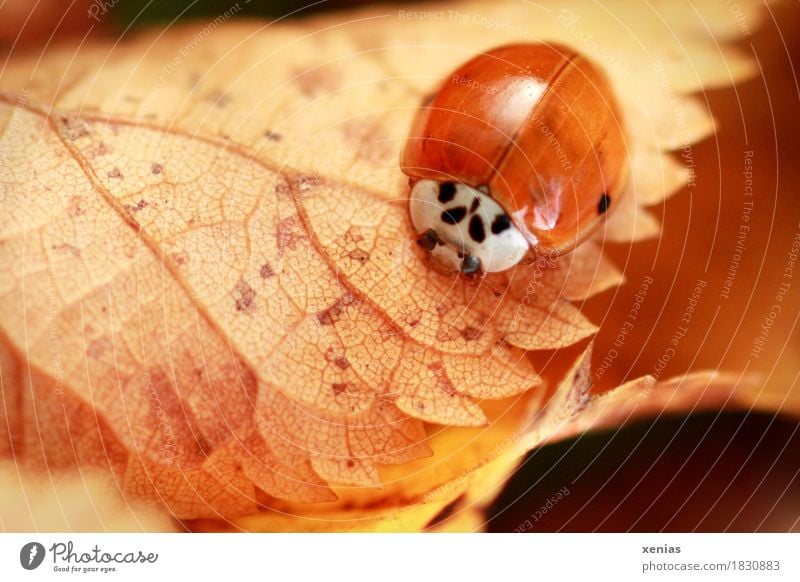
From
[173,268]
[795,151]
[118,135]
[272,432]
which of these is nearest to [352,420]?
[272,432]

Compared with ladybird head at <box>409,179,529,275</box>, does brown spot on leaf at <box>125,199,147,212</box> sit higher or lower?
higher

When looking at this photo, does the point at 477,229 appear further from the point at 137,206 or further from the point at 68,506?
the point at 68,506

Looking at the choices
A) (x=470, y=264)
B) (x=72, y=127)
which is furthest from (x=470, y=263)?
(x=72, y=127)

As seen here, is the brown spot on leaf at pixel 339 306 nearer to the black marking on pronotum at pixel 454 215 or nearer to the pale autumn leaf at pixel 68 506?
the black marking on pronotum at pixel 454 215

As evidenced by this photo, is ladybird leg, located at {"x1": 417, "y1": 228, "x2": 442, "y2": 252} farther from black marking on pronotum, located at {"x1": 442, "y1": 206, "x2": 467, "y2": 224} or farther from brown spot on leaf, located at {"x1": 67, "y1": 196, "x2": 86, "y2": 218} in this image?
brown spot on leaf, located at {"x1": 67, "y1": 196, "x2": 86, "y2": 218}

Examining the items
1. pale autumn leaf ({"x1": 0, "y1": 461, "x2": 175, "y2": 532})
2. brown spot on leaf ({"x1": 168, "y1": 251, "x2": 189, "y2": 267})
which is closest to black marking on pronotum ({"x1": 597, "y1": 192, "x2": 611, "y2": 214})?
brown spot on leaf ({"x1": 168, "y1": 251, "x2": 189, "y2": 267})

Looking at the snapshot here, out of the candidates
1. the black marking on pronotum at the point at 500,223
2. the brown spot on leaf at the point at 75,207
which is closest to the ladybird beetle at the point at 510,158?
the black marking on pronotum at the point at 500,223

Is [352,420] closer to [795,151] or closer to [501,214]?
[501,214]
